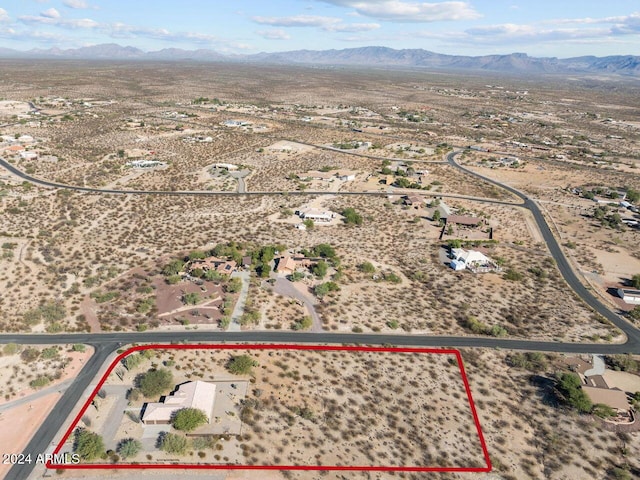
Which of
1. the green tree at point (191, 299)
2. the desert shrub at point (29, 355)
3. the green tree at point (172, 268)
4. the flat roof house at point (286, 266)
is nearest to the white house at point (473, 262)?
the flat roof house at point (286, 266)

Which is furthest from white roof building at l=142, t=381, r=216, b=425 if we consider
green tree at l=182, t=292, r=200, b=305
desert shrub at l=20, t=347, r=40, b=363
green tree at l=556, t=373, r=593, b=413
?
green tree at l=556, t=373, r=593, b=413

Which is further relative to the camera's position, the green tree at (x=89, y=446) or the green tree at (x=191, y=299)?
the green tree at (x=191, y=299)

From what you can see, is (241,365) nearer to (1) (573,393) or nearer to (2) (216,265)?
(2) (216,265)

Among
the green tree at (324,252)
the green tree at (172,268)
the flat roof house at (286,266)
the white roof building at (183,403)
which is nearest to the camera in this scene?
the white roof building at (183,403)

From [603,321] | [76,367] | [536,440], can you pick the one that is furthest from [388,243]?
[76,367]

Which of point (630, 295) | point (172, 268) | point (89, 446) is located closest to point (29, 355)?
point (89, 446)

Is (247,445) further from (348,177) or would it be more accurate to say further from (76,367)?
(348,177)

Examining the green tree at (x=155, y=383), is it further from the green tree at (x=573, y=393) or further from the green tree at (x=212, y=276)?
the green tree at (x=573, y=393)

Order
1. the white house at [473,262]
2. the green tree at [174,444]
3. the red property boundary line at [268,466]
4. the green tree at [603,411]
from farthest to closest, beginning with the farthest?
the white house at [473,262]
the green tree at [603,411]
the green tree at [174,444]
the red property boundary line at [268,466]
